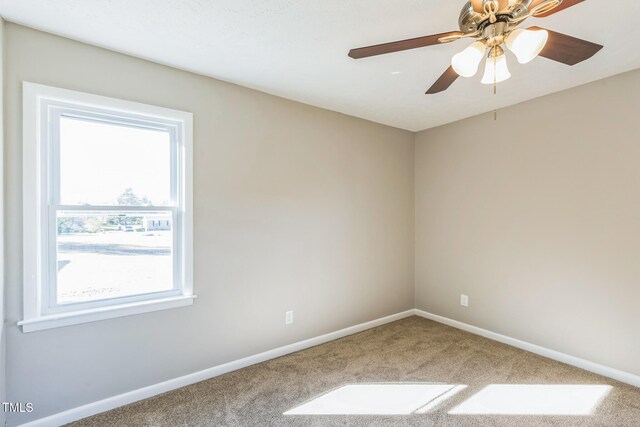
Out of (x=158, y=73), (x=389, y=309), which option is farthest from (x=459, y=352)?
(x=158, y=73)

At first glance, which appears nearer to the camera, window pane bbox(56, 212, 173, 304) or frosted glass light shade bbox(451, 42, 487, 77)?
frosted glass light shade bbox(451, 42, 487, 77)

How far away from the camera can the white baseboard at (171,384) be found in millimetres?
1976

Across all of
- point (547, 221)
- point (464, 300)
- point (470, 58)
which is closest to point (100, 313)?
point (470, 58)

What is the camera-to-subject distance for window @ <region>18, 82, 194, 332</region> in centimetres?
192

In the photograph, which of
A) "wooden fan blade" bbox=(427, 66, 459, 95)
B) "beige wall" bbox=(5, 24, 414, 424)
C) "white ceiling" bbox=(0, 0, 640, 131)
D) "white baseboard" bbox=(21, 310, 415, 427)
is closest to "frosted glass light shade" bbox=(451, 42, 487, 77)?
"wooden fan blade" bbox=(427, 66, 459, 95)

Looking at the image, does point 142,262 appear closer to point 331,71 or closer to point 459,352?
point 331,71

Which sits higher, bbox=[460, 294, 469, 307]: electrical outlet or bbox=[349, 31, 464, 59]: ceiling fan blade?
bbox=[349, 31, 464, 59]: ceiling fan blade

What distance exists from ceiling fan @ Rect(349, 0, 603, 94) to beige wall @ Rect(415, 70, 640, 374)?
1494 millimetres

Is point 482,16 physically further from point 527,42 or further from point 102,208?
point 102,208

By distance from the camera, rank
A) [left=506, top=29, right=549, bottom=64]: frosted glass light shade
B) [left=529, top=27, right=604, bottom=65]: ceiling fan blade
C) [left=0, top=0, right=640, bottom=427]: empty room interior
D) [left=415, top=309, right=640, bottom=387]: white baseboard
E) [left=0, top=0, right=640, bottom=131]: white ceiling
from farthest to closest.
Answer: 1. [left=415, top=309, right=640, bottom=387]: white baseboard
2. [left=0, top=0, right=640, bottom=427]: empty room interior
3. [left=0, top=0, right=640, bottom=131]: white ceiling
4. [left=529, top=27, right=604, bottom=65]: ceiling fan blade
5. [left=506, top=29, right=549, bottom=64]: frosted glass light shade

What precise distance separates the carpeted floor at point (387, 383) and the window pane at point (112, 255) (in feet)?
2.65

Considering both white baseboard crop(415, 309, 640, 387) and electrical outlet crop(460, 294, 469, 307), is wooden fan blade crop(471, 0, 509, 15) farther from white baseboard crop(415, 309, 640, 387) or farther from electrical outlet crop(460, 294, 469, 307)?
electrical outlet crop(460, 294, 469, 307)

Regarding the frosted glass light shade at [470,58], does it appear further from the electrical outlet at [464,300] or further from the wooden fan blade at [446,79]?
the electrical outlet at [464,300]

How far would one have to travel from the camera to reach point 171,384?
2.35 m
